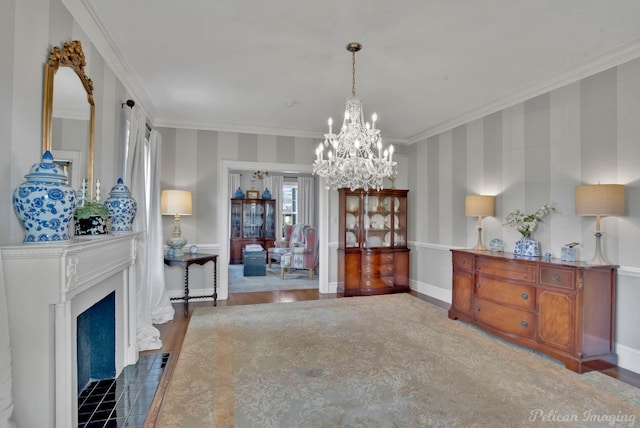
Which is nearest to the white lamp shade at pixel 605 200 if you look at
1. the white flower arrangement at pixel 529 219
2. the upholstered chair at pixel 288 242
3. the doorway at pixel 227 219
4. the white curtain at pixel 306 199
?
the white flower arrangement at pixel 529 219

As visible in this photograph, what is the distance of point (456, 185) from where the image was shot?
16.0 feet

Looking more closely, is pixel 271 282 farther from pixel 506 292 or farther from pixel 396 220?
pixel 506 292

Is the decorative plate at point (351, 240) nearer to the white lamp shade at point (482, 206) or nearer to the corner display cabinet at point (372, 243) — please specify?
the corner display cabinet at point (372, 243)

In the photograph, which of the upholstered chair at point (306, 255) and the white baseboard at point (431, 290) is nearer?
the white baseboard at point (431, 290)

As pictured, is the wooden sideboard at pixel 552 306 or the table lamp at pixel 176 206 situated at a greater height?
the table lamp at pixel 176 206

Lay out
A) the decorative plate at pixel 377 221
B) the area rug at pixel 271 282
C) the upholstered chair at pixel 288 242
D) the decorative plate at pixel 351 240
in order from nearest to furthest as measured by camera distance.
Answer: the decorative plate at pixel 351 240 < the decorative plate at pixel 377 221 < the area rug at pixel 271 282 < the upholstered chair at pixel 288 242

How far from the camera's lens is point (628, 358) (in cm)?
279

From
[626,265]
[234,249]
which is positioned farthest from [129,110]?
[234,249]

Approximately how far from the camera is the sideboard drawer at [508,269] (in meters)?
3.14

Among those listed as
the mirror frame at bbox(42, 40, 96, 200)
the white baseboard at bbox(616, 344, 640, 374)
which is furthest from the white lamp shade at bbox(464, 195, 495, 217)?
the mirror frame at bbox(42, 40, 96, 200)

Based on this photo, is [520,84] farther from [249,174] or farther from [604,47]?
[249,174]

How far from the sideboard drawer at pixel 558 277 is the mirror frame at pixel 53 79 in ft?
12.7

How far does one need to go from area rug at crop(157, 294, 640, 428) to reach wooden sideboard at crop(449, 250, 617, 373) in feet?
0.46

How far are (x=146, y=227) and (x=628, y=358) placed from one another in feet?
15.9
